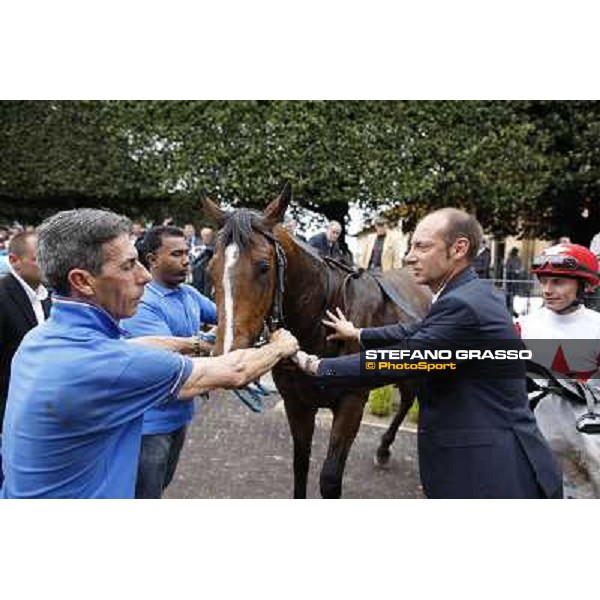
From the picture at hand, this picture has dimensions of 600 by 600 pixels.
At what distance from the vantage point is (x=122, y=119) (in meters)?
12.4

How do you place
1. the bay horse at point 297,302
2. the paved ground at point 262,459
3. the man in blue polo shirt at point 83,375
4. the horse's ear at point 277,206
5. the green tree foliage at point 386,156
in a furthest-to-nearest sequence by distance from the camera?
1. the green tree foliage at point 386,156
2. the paved ground at point 262,459
3. the horse's ear at point 277,206
4. the bay horse at point 297,302
5. the man in blue polo shirt at point 83,375

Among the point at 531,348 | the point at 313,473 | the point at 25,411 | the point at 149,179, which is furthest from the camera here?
the point at 149,179

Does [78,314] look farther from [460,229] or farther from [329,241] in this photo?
[329,241]

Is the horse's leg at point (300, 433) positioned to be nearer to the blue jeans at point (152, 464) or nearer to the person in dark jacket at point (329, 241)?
the blue jeans at point (152, 464)

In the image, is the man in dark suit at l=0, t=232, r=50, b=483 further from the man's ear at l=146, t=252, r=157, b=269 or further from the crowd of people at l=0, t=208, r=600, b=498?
the man's ear at l=146, t=252, r=157, b=269

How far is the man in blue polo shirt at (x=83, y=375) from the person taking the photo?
171 centimetres

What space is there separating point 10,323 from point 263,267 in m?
1.69

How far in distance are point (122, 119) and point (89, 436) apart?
38.8ft

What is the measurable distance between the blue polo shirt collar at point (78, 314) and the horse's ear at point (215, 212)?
1184 mm

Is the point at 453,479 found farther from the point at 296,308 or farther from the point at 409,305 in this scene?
the point at 409,305

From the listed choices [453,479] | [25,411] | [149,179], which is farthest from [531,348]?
[149,179]

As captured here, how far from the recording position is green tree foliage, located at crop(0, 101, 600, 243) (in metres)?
5.82

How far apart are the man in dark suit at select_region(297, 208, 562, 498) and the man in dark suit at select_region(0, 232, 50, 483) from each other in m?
2.32

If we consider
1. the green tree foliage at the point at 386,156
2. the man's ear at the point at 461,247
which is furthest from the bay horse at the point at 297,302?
the green tree foliage at the point at 386,156
